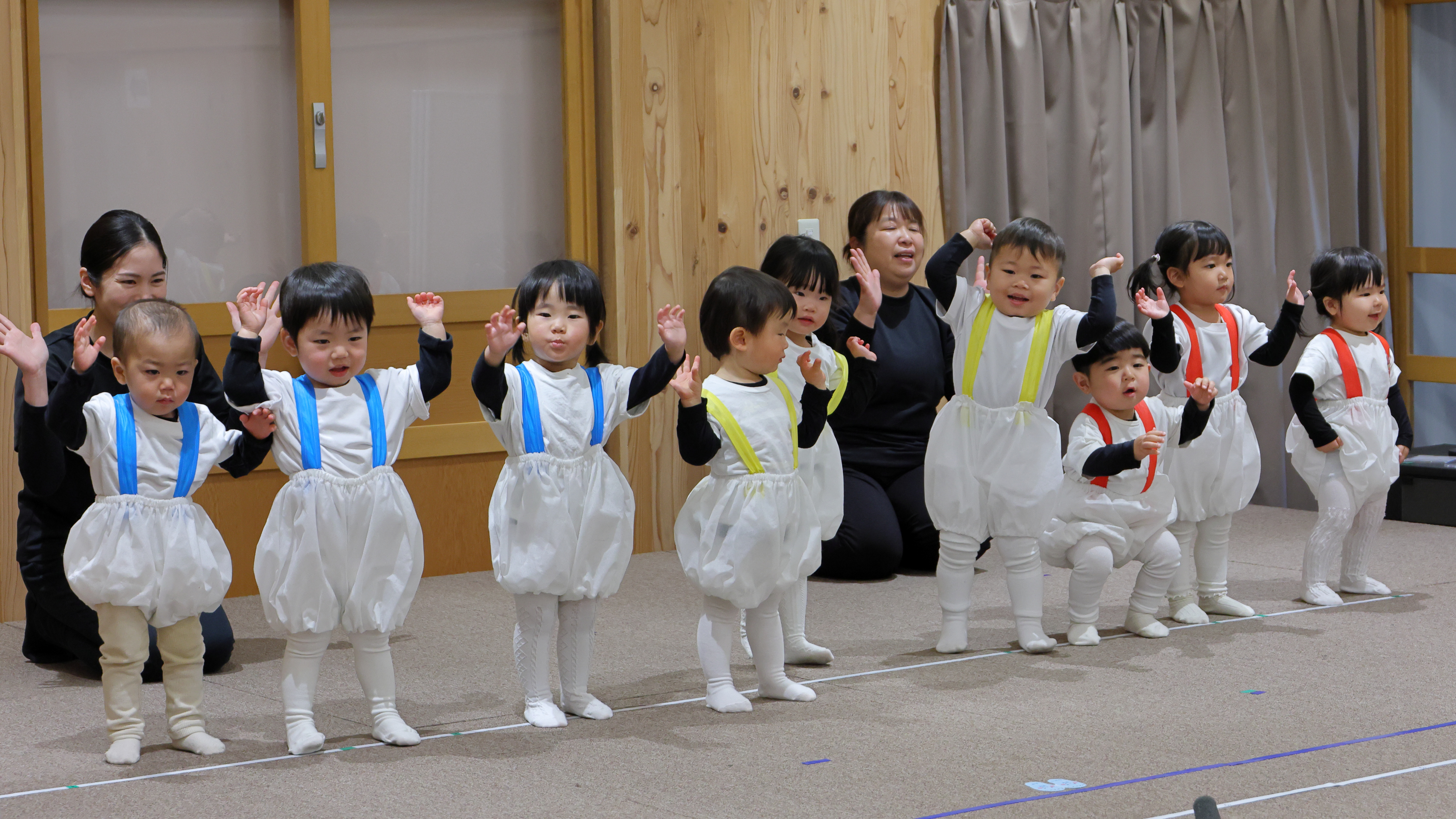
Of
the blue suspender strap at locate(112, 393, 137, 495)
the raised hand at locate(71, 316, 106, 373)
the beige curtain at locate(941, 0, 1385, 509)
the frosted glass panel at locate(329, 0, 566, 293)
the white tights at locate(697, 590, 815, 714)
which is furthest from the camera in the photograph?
the beige curtain at locate(941, 0, 1385, 509)

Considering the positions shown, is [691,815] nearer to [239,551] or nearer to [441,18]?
[239,551]

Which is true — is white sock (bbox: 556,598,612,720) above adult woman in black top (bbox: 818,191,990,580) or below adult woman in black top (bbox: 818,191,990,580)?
below

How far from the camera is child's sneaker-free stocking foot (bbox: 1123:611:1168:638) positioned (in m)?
3.57

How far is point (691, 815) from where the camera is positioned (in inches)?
94.7

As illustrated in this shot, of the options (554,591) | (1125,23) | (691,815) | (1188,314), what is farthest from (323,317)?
(1125,23)

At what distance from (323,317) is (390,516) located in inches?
14.3

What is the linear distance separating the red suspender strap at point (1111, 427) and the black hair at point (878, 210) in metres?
0.77

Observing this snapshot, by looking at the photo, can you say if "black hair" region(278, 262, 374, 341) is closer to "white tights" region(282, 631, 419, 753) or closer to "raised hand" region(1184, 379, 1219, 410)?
"white tights" region(282, 631, 419, 753)

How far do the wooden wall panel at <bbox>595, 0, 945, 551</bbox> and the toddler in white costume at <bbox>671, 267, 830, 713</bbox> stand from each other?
188 centimetres

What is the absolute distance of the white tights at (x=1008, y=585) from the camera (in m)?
3.43

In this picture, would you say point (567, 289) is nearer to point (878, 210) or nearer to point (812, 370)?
point (812, 370)

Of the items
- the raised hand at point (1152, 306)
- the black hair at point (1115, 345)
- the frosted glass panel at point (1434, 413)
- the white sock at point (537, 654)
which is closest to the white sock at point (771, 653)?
the white sock at point (537, 654)

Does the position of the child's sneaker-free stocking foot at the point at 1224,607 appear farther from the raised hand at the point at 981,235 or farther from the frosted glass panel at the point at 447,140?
the frosted glass panel at the point at 447,140

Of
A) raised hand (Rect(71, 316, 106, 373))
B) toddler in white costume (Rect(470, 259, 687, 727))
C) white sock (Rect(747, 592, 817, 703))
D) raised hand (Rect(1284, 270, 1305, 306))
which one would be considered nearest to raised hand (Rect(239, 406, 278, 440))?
raised hand (Rect(71, 316, 106, 373))
